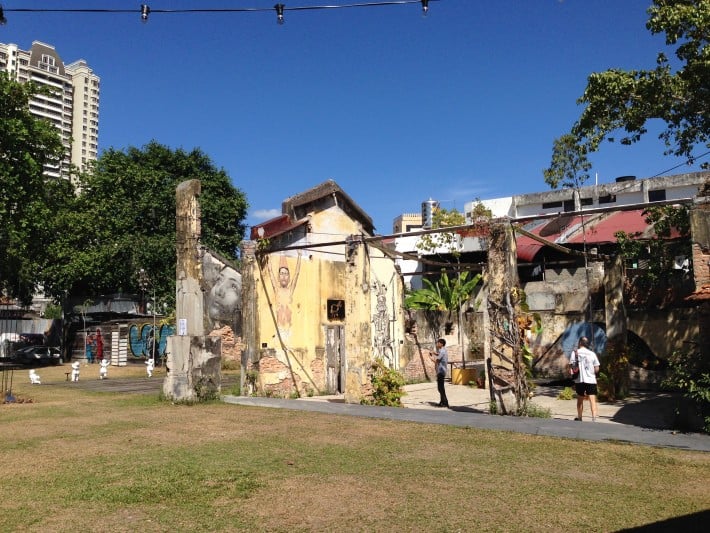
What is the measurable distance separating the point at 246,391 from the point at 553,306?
12.3 meters

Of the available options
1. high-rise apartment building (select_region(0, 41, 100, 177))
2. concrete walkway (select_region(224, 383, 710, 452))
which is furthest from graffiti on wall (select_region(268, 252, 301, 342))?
high-rise apartment building (select_region(0, 41, 100, 177))

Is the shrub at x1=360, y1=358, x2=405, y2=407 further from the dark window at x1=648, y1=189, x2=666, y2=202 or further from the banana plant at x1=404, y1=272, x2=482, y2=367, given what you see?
the dark window at x1=648, y1=189, x2=666, y2=202

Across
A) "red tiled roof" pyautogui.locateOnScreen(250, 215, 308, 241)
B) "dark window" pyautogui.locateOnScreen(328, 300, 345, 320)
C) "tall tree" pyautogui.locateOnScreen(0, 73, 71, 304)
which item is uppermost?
"tall tree" pyautogui.locateOnScreen(0, 73, 71, 304)

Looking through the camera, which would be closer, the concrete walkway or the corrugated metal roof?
the concrete walkway

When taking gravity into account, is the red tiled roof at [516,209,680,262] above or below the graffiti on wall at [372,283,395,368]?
above

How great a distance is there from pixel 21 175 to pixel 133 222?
939 centimetres

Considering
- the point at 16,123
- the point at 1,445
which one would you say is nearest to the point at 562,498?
the point at 1,445

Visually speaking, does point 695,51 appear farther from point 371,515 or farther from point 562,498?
point 371,515

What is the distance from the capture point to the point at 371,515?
6176 mm

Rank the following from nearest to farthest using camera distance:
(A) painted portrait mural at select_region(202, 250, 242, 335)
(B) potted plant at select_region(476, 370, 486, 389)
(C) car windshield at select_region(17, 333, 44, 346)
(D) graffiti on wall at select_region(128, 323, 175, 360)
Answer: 1. (B) potted plant at select_region(476, 370, 486, 389)
2. (A) painted portrait mural at select_region(202, 250, 242, 335)
3. (D) graffiti on wall at select_region(128, 323, 175, 360)
4. (C) car windshield at select_region(17, 333, 44, 346)

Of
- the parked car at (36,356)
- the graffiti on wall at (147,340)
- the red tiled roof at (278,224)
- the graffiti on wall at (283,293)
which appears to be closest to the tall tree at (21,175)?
the parked car at (36,356)

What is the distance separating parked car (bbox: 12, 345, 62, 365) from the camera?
115 ft

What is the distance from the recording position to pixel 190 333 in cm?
1567

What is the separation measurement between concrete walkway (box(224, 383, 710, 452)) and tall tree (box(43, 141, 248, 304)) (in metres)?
21.3
